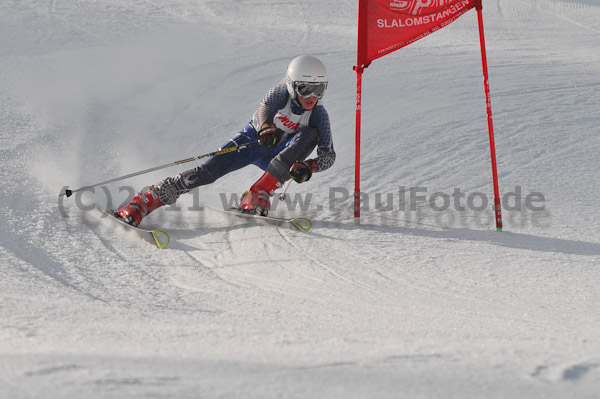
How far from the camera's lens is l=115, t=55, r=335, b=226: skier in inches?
208

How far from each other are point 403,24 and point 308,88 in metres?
0.87

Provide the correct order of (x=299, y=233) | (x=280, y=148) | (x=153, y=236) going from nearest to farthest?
(x=153, y=236) → (x=299, y=233) → (x=280, y=148)

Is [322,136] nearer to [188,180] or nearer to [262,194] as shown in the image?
[262,194]

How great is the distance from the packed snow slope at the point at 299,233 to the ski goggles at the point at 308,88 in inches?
37.4

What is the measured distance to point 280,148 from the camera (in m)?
5.66

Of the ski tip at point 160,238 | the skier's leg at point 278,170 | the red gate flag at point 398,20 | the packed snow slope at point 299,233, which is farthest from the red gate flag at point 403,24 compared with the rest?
the ski tip at point 160,238

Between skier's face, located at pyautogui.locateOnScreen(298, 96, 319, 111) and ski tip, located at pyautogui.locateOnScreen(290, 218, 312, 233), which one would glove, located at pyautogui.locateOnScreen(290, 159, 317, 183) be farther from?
skier's face, located at pyautogui.locateOnScreen(298, 96, 319, 111)

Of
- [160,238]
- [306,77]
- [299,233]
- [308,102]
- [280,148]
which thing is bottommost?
[160,238]

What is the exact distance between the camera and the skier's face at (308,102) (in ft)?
17.7

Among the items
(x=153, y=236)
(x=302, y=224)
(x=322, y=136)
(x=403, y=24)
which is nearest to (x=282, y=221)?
(x=302, y=224)

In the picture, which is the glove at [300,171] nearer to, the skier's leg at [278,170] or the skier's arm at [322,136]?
the skier's leg at [278,170]

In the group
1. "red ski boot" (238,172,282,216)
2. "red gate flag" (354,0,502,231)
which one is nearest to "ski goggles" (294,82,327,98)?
"red gate flag" (354,0,502,231)

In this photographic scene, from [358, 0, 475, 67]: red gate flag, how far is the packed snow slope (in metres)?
1.31

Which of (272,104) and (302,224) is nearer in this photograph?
(302,224)
